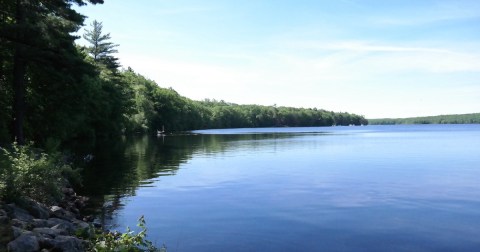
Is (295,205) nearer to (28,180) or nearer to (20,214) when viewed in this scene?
(28,180)

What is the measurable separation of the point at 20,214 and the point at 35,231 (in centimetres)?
246

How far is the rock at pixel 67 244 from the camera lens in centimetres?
1012

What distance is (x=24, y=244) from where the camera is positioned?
9.52 metres

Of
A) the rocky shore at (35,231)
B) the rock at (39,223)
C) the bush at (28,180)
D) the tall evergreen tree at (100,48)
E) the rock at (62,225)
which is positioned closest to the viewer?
the rocky shore at (35,231)

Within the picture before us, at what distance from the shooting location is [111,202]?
21.9 m

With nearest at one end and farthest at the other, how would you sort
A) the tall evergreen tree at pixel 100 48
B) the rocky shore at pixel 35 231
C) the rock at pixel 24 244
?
the rock at pixel 24 244
the rocky shore at pixel 35 231
the tall evergreen tree at pixel 100 48

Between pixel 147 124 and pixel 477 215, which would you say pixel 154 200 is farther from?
pixel 147 124

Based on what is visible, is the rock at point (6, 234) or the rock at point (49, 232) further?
the rock at point (49, 232)

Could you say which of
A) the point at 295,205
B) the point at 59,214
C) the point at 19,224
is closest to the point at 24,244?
the point at 19,224

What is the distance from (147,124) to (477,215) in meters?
112

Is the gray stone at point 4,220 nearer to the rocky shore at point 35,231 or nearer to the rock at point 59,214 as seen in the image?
the rocky shore at point 35,231

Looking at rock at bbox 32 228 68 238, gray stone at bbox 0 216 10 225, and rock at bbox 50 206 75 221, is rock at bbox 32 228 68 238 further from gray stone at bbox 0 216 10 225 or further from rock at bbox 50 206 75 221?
rock at bbox 50 206 75 221

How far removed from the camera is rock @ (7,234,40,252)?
930 centimetres

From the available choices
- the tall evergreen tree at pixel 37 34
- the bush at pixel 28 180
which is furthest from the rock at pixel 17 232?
the tall evergreen tree at pixel 37 34
